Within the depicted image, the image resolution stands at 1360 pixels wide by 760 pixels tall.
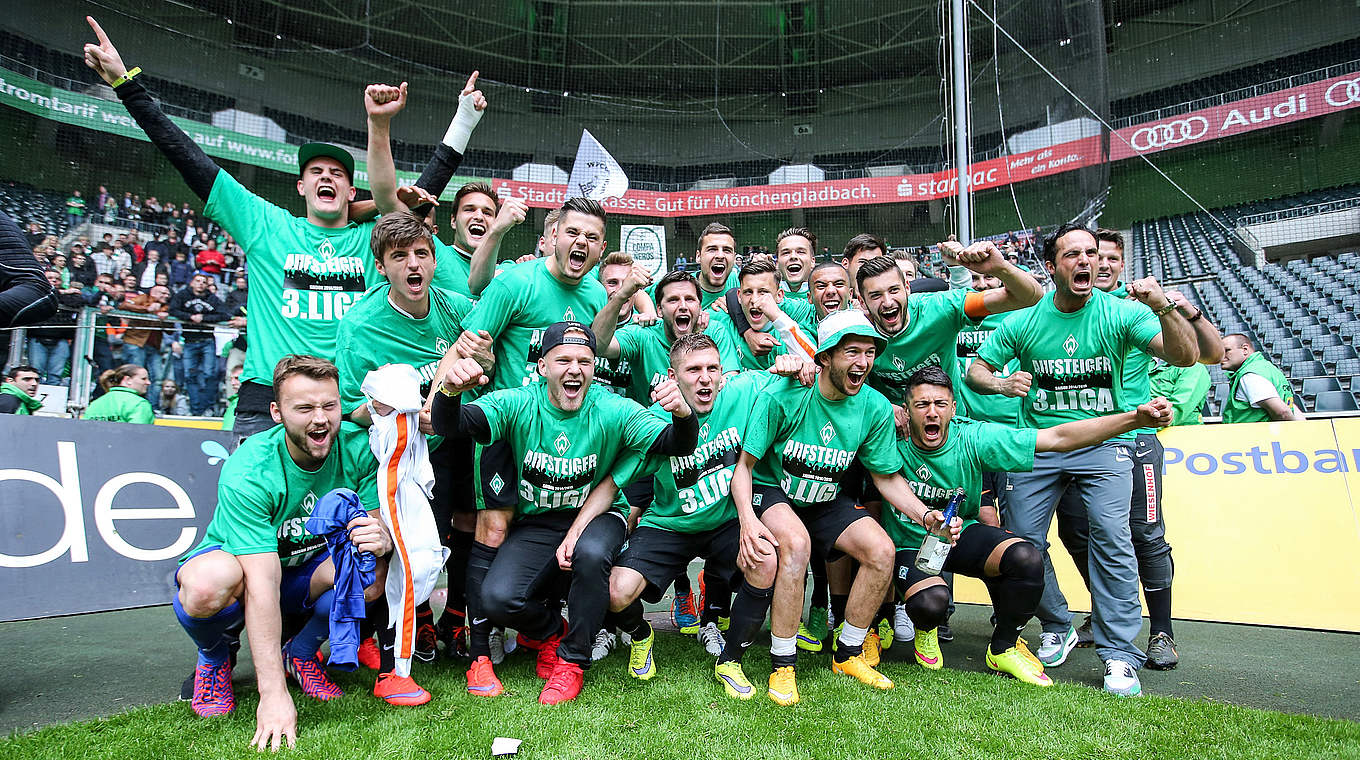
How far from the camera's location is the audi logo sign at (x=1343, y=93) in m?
17.1

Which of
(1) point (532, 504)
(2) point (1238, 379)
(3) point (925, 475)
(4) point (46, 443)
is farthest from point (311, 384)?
(2) point (1238, 379)

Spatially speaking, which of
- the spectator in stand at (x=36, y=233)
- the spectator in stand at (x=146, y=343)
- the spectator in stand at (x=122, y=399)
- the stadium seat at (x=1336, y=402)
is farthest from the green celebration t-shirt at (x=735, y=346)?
the spectator in stand at (x=36, y=233)

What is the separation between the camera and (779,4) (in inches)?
725

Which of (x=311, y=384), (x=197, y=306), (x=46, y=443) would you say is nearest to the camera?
(x=311, y=384)

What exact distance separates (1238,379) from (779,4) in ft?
50.7

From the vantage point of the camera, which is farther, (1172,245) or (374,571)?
(1172,245)

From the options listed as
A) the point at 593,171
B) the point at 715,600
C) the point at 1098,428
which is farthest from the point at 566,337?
the point at 593,171

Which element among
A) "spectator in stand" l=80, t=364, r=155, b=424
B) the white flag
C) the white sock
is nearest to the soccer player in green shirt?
the white sock

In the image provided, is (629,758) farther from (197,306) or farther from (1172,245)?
(1172,245)

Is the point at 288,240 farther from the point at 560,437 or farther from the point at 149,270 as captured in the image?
the point at 149,270

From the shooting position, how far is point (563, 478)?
10.7ft

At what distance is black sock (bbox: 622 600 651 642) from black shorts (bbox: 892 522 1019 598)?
1140 millimetres

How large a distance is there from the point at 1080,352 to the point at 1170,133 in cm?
1942

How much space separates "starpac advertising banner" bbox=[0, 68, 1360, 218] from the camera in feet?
48.1
